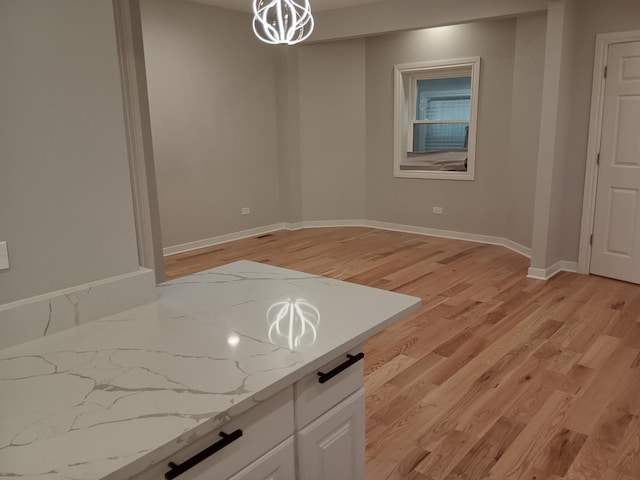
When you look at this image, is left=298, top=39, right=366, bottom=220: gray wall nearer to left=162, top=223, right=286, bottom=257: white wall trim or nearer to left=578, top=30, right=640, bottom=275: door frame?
left=162, top=223, right=286, bottom=257: white wall trim

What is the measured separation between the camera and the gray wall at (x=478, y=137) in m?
5.65

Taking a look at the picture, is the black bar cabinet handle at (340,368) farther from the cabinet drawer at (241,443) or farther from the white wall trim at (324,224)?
the white wall trim at (324,224)

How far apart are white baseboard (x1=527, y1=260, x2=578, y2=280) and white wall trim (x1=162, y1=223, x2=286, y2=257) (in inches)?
134

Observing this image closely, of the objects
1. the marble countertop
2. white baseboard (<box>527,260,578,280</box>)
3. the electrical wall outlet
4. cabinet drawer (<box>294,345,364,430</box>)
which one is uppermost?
the electrical wall outlet

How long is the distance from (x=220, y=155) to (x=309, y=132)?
1.34 metres

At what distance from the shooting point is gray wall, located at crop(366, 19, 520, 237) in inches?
222

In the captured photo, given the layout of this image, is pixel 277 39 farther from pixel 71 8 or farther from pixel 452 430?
pixel 452 430

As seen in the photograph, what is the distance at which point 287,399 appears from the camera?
1264 mm

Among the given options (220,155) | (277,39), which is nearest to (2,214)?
(277,39)

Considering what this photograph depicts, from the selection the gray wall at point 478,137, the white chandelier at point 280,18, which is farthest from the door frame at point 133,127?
the gray wall at point 478,137

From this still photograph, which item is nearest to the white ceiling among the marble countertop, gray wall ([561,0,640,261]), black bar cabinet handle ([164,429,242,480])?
gray wall ([561,0,640,261])

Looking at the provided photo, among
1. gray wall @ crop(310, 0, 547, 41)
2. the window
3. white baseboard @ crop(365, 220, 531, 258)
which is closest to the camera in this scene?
gray wall @ crop(310, 0, 547, 41)

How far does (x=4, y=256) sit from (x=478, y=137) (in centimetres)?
545

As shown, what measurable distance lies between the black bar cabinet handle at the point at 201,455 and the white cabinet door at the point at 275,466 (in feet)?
0.39
